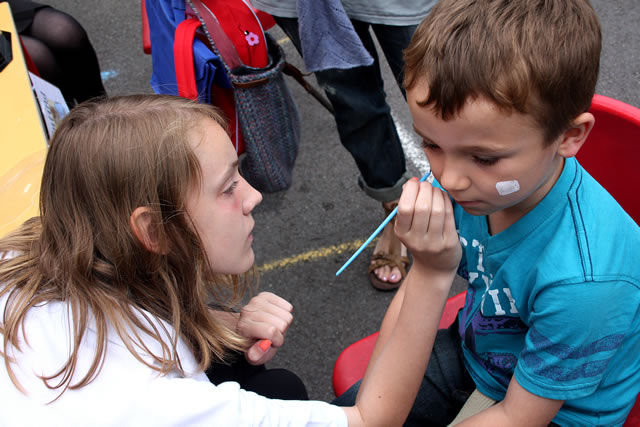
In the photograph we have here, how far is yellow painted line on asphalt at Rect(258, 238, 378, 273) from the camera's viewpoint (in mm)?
2473

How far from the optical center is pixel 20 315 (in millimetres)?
931

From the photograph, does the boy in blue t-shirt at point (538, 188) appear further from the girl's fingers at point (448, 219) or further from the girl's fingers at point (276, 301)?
the girl's fingers at point (276, 301)

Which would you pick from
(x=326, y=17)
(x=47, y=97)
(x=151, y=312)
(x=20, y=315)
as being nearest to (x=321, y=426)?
(x=151, y=312)

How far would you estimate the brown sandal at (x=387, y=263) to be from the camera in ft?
7.32

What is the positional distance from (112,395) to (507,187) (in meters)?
0.69

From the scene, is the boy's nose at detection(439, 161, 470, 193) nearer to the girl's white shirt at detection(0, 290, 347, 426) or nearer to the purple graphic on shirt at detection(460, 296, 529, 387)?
the purple graphic on shirt at detection(460, 296, 529, 387)

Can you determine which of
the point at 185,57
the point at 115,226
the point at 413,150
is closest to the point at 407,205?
the point at 115,226

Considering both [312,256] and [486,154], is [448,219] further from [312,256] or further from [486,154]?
[312,256]

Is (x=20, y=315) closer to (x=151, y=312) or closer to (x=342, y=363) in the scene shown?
(x=151, y=312)

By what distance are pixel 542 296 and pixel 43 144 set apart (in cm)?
134

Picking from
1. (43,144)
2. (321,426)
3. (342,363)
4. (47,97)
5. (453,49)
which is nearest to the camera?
(453,49)

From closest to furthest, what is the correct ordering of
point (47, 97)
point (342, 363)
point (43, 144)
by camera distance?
point (342, 363) < point (43, 144) < point (47, 97)

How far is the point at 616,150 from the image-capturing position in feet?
4.08

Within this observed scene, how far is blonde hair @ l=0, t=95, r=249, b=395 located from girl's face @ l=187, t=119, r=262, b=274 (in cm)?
2
